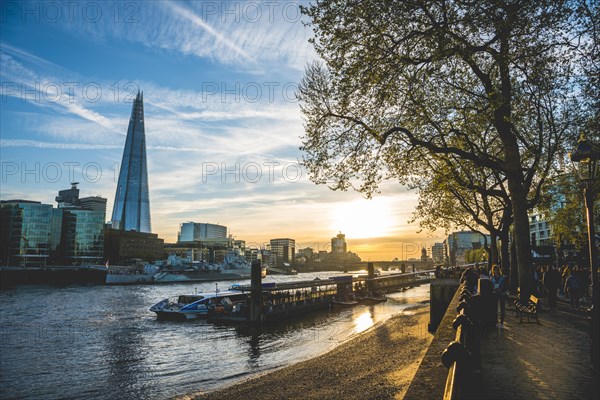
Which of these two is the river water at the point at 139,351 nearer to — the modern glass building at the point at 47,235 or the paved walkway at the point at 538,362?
the paved walkway at the point at 538,362

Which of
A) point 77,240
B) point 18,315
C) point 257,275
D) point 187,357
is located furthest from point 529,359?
point 77,240

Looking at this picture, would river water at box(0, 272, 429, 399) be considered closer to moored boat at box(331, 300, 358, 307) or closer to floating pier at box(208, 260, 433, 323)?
floating pier at box(208, 260, 433, 323)

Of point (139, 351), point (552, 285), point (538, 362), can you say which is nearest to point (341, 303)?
point (139, 351)

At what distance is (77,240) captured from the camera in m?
177

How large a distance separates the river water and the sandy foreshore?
2.74 meters

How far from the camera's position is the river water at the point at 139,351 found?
2042 cm

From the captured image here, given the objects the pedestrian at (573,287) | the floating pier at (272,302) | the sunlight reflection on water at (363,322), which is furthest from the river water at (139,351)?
the pedestrian at (573,287)

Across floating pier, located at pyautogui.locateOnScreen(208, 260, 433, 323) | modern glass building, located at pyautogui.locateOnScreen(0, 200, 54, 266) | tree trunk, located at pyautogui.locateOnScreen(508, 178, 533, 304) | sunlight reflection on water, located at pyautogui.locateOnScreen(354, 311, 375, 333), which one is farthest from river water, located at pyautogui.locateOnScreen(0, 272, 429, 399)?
modern glass building, located at pyautogui.locateOnScreen(0, 200, 54, 266)

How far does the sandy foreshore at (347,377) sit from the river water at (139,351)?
2.74m

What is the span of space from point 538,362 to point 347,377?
8.81 meters

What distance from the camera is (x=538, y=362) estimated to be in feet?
30.8

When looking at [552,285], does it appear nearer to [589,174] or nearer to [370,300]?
[589,174]

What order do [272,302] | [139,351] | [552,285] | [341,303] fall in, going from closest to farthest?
[552,285], [139,351], [272,302], [341,303]

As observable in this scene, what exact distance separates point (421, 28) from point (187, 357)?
2414 centimetres
